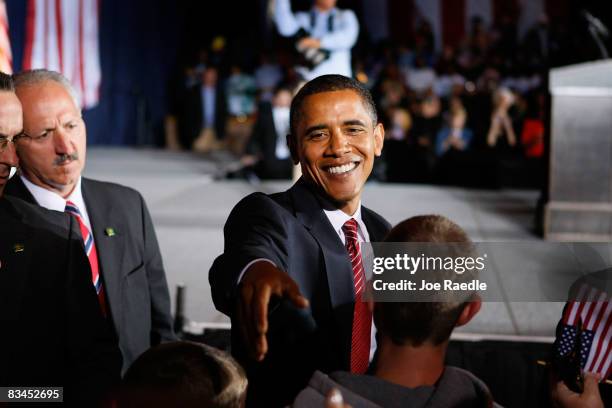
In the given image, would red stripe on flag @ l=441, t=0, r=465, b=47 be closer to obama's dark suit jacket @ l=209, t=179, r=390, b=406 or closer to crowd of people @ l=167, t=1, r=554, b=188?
crowd of people @ l=167, t=1, r=554, b=188

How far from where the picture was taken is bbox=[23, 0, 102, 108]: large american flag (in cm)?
419

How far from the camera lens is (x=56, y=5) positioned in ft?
15.0

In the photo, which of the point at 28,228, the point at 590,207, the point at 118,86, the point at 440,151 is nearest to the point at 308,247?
the point at 28,228

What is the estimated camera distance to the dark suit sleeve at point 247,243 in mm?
1624

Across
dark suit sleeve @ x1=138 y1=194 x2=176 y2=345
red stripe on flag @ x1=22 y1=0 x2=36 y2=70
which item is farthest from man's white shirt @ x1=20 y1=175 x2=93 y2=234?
red stripe on flag @ x1=22 y1=0 x2=36 y2=70

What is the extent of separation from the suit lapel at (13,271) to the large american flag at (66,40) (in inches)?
91.8

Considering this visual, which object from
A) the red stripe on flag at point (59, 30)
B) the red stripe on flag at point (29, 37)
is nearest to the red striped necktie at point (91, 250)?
the red stripe on flag at point (29, 37)

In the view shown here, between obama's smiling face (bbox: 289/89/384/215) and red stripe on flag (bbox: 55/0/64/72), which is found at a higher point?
red stripe on flag (bbox: 55/0/64/72)

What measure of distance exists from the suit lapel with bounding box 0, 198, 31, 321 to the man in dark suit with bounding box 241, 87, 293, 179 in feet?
19.9

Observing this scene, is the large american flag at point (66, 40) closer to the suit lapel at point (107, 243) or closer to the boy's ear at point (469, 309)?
the suit lapel at point (107, 243)

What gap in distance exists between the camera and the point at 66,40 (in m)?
4.32

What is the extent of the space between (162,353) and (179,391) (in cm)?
8

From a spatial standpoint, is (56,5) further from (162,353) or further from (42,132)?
(162,353)

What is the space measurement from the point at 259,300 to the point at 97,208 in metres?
0.89
